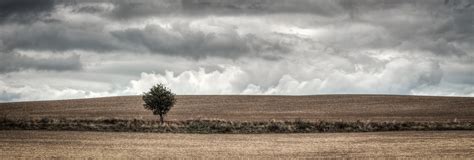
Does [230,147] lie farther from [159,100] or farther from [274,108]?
[274,108]

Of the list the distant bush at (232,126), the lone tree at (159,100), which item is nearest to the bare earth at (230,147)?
the distant bush at (232,126)

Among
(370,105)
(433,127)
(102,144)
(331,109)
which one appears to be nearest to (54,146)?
(102,144)

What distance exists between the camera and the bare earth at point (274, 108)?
2815 inches

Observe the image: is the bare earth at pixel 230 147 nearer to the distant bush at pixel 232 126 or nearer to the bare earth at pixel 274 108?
the distant bush at pixel 232 126

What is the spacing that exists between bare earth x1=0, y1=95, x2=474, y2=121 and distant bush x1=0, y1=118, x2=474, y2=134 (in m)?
6.07

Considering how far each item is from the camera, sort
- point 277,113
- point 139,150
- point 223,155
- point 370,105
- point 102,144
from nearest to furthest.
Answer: point 223,155
point 139,150
point 102,144
point 277,113
point 370,105

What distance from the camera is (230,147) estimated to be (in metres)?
41.3

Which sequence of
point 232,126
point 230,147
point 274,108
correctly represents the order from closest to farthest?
1. point 230,147
2. point 232,126
3. point 274,108

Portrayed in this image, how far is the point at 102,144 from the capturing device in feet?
141

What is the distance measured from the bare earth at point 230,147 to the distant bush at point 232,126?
27.8 ft

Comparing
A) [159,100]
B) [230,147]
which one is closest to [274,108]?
[159,100]

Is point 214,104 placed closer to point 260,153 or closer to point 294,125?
point 294,125

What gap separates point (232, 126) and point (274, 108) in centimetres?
2368

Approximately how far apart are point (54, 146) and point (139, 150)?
6200mm
